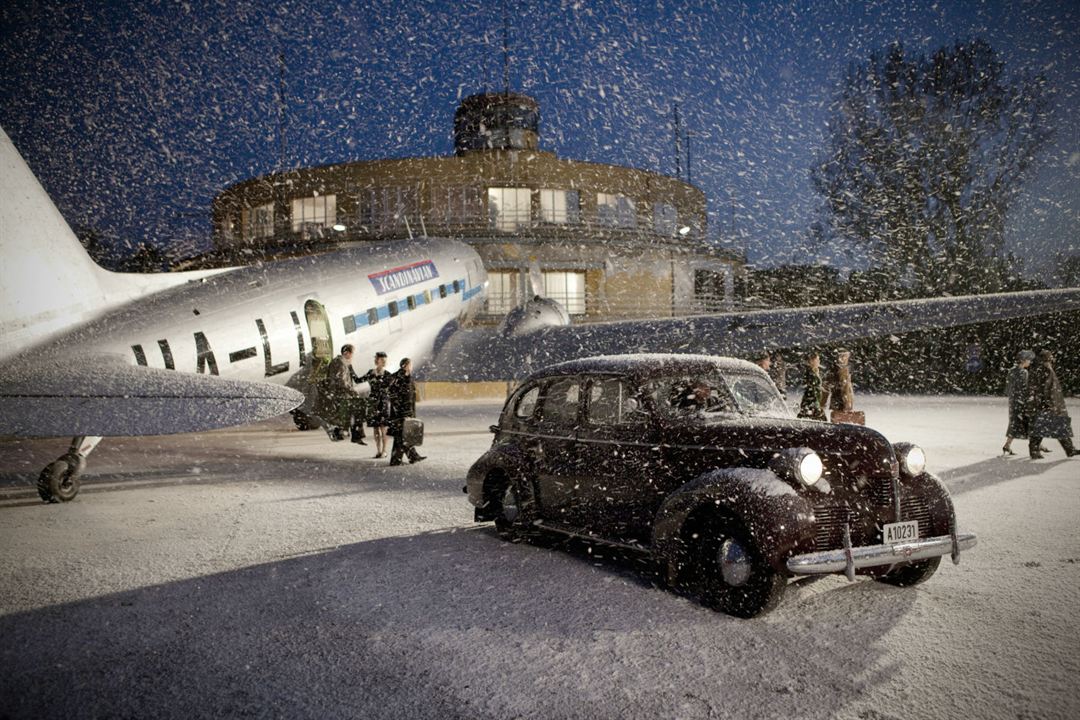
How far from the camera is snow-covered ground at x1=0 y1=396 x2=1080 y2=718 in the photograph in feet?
11.4

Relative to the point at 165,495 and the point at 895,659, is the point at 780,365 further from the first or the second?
the point at 165,495

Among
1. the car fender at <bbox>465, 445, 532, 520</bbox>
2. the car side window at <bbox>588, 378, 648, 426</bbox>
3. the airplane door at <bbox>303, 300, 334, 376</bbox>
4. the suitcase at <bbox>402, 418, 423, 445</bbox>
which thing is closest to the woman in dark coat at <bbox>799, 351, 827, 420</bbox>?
the car side window at <bbox>588, 378, 648, 426</bbox>

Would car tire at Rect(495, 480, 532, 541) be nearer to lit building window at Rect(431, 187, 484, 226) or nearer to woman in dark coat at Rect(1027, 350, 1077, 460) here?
woman in dark coat at Rect(1027, 350, 1077, 460)

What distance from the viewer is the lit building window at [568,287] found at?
3609cm

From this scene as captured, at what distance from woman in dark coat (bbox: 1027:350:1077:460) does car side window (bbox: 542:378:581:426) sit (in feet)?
30.2

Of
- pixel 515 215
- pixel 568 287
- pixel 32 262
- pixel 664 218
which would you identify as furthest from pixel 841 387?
pixel 664 218

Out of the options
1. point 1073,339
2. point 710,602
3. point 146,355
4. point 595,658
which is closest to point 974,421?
point 1073,339

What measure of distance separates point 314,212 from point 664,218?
21519 millimetres

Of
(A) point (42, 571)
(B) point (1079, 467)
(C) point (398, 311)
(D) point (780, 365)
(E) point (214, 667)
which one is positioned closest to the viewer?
(E) point (214, 667)

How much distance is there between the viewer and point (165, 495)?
30.7ft

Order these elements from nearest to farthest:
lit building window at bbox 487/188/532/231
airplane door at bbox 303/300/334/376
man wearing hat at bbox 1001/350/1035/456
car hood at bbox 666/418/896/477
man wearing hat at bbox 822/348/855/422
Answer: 1. car hood at bbox 666/418/896/477
2. man wearing hat at bbox 822/348/855/422
3. man wearing hat at bbox 1001/350/1035/456
4. airplane door at bbox 303/300/334/376
5. lit building window at bbox 487/188/532/231

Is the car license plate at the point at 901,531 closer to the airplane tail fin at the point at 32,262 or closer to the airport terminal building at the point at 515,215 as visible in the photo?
the airplane tail fin at the point at 32,262

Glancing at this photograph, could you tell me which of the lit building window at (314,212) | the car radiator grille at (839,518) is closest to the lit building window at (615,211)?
the lit building window at (314,212)

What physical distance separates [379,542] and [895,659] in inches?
181
